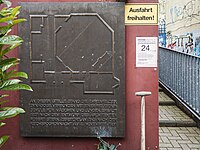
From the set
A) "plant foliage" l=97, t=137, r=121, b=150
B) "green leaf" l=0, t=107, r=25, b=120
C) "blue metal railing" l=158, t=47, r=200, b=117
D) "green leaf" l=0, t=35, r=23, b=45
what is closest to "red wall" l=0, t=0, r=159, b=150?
"plant foliage" l=97, t=137, r=121, b=150

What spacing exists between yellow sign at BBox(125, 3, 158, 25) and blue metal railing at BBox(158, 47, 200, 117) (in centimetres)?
254

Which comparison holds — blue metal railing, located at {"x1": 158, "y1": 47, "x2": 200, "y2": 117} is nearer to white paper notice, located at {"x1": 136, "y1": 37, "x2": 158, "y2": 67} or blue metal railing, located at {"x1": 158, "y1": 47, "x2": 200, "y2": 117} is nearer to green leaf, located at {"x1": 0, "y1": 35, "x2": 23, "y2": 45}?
white paper notice, located at {"x1": 136, "y1": 37, "x2": 158, "y2": 67}

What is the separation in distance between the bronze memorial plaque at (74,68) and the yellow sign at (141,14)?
0.43 feet

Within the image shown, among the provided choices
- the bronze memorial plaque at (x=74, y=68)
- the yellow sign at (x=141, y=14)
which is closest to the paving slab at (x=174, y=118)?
the bronze memorial plaque at (x=74, y=68)

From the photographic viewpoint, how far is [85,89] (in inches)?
216

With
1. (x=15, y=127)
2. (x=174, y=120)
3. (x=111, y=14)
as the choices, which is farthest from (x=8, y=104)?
(x=174, y=120)

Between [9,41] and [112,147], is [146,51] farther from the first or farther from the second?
[9,41]

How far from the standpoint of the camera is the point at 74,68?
5.50m

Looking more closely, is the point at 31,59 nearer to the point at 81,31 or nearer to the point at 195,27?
the point at 81,31

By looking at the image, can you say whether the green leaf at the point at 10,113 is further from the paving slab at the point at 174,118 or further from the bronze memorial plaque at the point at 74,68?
the paving slab at the point at 174,118

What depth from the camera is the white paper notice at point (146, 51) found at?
5535 mm

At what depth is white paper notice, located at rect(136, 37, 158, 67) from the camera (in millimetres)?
5535

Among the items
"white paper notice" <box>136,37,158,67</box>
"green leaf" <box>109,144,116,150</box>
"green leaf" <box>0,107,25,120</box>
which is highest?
"white paper notice" <box>136,37,158,67</box>

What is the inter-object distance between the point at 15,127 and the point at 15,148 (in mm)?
310
